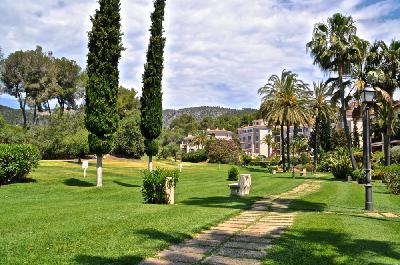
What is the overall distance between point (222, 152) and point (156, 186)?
5425 cm

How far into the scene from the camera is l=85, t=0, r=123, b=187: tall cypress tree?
67.2 feet

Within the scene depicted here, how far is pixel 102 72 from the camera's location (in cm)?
2064

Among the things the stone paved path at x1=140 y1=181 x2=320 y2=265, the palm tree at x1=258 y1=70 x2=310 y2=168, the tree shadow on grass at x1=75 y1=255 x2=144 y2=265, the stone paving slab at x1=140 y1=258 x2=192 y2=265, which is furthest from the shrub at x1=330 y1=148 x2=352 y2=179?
the tree shadow on grass at x1=75 y1=255 x2=144 y2=265

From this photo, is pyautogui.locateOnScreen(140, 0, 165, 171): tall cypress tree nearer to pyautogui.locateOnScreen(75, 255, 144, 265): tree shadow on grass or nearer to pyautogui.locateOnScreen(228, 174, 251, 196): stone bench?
pyautogui.locateOnScreen(228, 174, 251, 196): stone bench

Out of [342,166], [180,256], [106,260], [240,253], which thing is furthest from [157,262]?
[342,166]

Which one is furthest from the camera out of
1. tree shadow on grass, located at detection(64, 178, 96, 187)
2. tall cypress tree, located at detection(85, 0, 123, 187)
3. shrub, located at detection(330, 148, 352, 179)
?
shrub, located at detection(330, 148, 352, 179)

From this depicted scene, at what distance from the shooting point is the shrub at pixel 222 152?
68.6 meters

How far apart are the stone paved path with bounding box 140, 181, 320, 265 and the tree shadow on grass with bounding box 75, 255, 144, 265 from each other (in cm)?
16

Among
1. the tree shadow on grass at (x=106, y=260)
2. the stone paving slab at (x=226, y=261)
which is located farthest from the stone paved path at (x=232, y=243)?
the tree shadow on grass at (x=106, y=260)

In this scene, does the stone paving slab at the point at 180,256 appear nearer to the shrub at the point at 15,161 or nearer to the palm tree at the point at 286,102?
the shrub at the point at 15,161

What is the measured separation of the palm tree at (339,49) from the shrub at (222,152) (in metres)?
34.3

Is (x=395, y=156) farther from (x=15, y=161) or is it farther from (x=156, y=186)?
(x=15, y=161)

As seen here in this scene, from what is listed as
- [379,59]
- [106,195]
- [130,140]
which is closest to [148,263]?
[106,195]

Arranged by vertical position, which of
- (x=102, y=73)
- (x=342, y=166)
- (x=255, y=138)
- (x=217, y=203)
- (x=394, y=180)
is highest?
(x=255, y=138)
